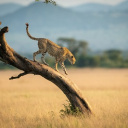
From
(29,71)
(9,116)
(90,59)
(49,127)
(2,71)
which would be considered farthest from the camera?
(90,59)

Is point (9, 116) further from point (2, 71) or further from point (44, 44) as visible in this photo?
point (2, 71)

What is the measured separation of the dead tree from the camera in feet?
36.2

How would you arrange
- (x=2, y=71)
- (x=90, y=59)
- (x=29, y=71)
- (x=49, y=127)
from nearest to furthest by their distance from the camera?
(x=49, y=127) < (x=29, y=71) < (x=2, y=71) < (x=90, y=59)

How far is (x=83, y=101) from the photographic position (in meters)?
12.1

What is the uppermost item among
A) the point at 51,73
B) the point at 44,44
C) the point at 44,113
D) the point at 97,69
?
the point at 44,44

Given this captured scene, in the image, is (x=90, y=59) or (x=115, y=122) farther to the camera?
(x=90, y=59)

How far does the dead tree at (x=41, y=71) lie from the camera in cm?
1103

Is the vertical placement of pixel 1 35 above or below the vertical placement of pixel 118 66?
above

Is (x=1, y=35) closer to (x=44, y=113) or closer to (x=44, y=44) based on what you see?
(x=44, y=44)

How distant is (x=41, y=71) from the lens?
455 inches

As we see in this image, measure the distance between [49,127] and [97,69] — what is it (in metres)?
57.4

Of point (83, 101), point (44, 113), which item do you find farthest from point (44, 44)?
point (44, 113)

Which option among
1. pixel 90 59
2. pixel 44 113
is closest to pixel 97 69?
pixel 90 59

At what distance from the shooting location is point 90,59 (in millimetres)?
69688
